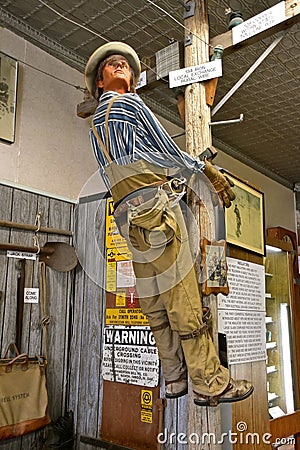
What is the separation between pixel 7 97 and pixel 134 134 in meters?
1.50

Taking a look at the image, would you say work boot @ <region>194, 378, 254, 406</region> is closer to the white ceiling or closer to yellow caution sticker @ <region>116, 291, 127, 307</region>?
yellow caution sticker @ <region>116, 291, 127, 307</region>

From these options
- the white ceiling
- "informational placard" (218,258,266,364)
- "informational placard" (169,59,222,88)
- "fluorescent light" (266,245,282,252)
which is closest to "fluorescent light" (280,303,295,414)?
"fluorescent light" (266,245,282,252)

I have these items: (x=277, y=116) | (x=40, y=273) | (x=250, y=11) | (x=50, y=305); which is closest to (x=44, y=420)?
(x=50, y=305)

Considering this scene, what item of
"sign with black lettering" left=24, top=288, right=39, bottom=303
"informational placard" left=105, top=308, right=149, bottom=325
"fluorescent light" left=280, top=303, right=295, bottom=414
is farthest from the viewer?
"fluorescent light" left=280, top=303, right=295, bottom=414

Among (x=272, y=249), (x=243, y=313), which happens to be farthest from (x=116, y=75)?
(x=272, y=249)

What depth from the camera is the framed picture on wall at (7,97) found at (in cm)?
272

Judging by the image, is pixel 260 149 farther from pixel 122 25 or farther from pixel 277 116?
pixel 122 25

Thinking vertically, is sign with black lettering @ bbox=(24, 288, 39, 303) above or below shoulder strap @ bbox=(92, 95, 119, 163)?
below

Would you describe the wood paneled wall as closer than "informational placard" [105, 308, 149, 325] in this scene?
No

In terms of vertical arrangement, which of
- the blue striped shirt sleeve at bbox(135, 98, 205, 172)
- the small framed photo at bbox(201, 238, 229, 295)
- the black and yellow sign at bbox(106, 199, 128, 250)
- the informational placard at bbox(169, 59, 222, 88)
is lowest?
the small framed photo at bbox(201, 238, 229, 295)

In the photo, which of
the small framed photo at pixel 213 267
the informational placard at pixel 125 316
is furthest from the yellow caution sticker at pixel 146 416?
the small framed photo at pixel 213 267

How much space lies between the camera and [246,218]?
2439 millimetres

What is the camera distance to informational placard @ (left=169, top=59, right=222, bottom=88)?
6.46 ft

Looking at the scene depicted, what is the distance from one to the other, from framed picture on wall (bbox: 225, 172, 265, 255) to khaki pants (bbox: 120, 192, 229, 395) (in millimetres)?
691
